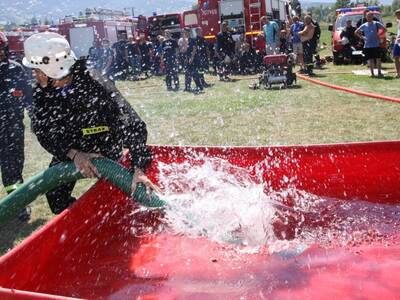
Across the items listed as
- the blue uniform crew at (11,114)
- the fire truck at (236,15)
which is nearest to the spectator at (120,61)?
the fire truck at (236,15)

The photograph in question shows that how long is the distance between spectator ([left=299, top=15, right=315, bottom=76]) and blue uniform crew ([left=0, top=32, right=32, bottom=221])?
32.6 feet

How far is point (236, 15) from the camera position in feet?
58.0

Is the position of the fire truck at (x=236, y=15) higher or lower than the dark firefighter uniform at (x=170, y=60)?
higher

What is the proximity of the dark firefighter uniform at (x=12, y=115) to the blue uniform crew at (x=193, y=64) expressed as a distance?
8.42 meters

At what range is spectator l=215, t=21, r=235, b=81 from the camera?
1514 centimetres

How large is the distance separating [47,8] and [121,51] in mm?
5140

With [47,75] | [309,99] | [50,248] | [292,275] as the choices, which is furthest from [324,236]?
[309,99]

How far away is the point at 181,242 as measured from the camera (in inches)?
148

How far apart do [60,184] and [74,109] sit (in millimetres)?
551

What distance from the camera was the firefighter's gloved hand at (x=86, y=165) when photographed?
3.37 m

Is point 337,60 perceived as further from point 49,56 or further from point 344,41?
point 49,56

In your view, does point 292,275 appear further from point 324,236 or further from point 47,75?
point 47,75

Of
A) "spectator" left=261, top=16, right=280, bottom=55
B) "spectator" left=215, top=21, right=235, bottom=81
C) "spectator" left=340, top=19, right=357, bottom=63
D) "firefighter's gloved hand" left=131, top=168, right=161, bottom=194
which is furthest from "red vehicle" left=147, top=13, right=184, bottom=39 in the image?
"firefighter's gloved hand" left=131, top=168, right=161, bottom=194

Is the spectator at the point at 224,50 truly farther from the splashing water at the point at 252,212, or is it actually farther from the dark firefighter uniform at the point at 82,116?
the dark firefighter uniform at the point at 82,116
